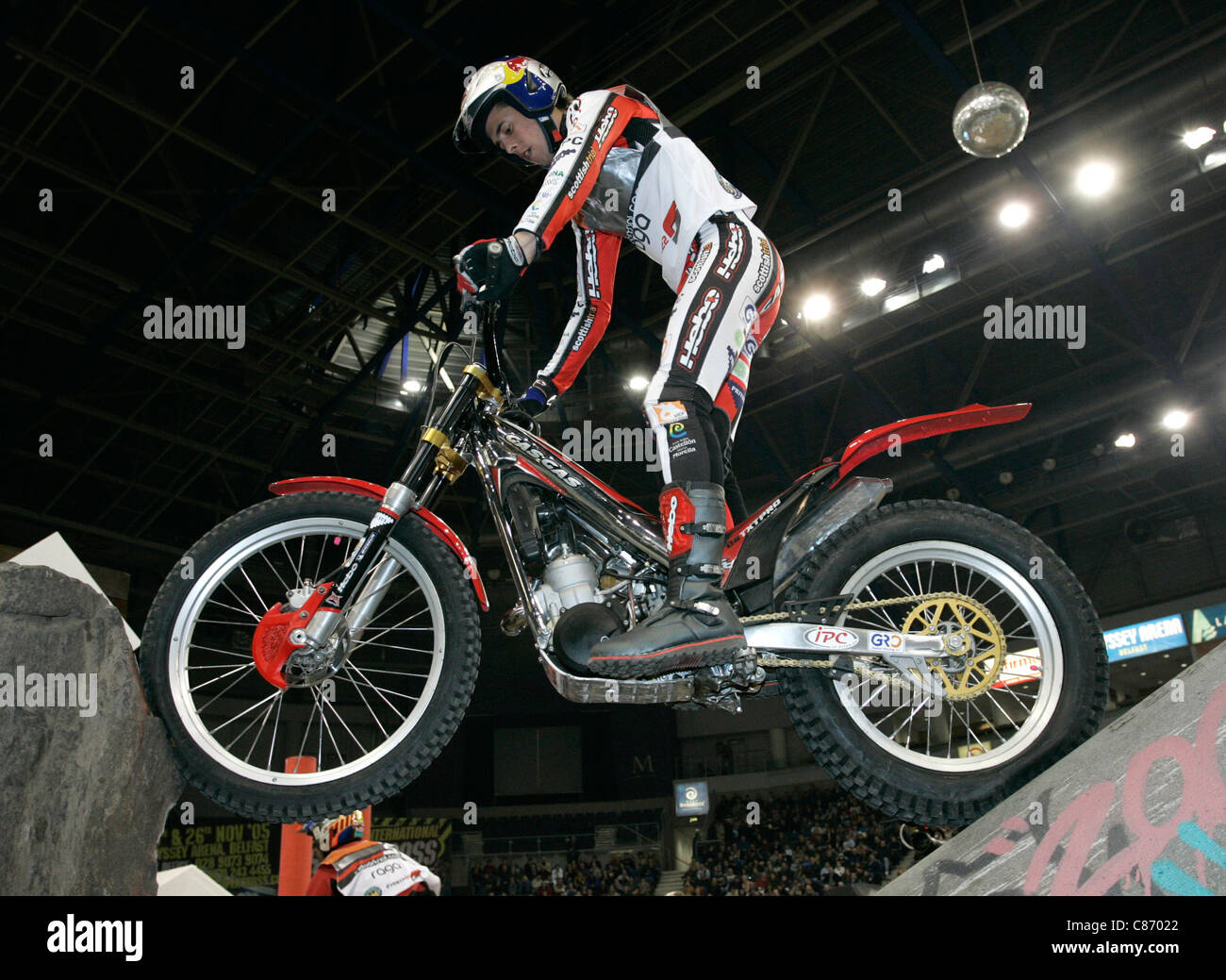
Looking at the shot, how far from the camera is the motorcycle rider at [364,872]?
5.06m

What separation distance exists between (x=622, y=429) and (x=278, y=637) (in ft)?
18.2

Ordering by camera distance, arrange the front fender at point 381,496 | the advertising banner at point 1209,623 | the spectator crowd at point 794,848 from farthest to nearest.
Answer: the spectator crowd at point 794,848
the advertising banner at point 1209,623
the front fender at point 381,496

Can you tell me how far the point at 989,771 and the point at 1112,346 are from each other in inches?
591

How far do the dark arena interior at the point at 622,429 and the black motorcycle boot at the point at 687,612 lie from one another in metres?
0.03

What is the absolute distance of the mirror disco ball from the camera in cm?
719

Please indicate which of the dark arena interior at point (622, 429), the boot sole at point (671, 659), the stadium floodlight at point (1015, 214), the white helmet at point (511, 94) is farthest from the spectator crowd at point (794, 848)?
the white helmet at point (511, 94)

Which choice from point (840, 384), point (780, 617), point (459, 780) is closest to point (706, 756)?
point (459, 780)

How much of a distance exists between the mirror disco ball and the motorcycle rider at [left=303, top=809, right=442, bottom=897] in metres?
7.00

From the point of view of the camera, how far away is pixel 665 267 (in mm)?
3443

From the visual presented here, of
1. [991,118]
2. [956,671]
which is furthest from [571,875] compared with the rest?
[956,671]

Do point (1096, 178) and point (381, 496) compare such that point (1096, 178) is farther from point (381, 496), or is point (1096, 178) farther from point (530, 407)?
point (381, 496)

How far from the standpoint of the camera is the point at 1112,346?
1521 centimetres

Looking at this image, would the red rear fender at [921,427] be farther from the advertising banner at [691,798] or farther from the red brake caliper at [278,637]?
the advertising banner at [691,798]

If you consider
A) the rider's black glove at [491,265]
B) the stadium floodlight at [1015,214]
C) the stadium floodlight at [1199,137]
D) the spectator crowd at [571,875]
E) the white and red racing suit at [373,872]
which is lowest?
the spectator crowd at [571,875]
